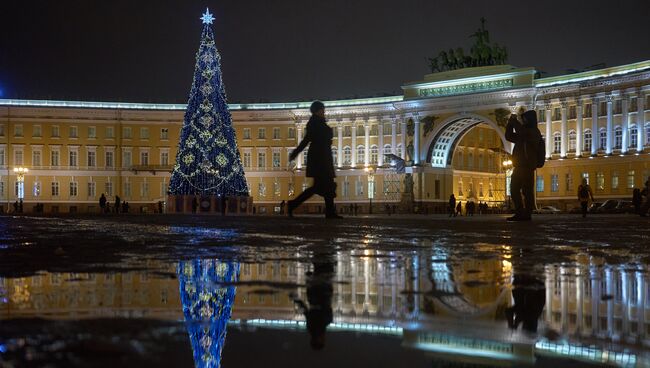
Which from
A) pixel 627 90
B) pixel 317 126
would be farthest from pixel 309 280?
pixel 627 90

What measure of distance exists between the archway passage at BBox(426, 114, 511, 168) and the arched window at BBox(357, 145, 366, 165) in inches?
272

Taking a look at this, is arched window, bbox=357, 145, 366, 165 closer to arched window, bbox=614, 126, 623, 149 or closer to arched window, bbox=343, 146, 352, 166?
arched window, bbox=343, 146, 352, 166

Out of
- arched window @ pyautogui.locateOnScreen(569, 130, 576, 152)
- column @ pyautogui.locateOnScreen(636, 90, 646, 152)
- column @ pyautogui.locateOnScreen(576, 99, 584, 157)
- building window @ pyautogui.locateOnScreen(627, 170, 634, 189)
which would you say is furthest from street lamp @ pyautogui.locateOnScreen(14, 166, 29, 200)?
column @ pyautogui.locateOnScreen(636, 90, 646, 152)

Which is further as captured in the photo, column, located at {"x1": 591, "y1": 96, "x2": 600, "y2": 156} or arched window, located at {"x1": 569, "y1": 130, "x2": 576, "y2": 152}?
arched window, located at {"x1": 569, "y1": 130, "x2": 576, "y2": 152}

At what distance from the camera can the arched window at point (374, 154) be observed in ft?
238

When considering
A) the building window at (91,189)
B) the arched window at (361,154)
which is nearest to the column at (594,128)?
the arched window at (361,154)

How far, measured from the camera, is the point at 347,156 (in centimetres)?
7419

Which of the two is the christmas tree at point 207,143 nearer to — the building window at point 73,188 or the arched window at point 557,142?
the arched window at point 557,142

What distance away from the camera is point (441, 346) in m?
2.40

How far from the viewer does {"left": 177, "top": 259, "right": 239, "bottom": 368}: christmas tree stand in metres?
2.31

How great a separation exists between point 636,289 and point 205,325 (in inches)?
91.0

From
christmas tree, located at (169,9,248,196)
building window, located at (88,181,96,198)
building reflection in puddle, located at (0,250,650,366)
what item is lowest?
building reflection in puddle, located at (0,250,650,366)

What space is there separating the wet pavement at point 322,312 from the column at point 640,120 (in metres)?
54.3

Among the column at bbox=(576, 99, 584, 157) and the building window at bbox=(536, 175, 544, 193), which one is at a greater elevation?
the column at bbox=(576, 99, 584, 157)
